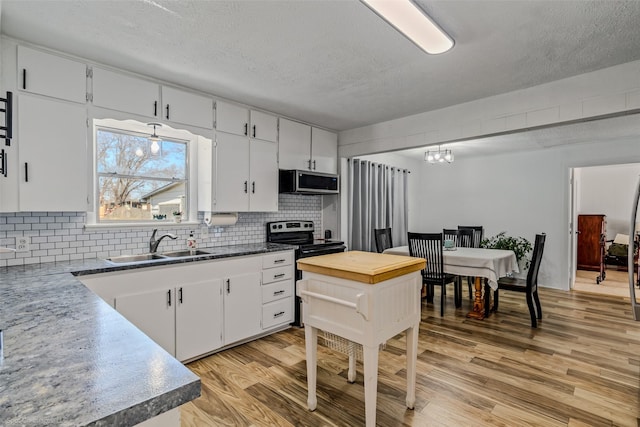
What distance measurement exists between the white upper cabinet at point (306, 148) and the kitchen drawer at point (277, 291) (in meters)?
1.33

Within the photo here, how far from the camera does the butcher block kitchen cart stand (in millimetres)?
1777

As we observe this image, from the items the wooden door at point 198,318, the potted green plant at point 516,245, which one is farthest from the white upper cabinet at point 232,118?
the potted green plant at point 516,245

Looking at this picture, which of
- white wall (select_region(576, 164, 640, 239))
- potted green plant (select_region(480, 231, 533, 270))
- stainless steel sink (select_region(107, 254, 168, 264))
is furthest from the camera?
white wall (select_region(576, 164, 640, 239))

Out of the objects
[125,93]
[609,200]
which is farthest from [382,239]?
[609,200]

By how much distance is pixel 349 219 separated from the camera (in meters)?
4.77

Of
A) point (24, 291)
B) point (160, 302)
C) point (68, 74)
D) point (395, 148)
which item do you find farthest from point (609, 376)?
point (68, 74)

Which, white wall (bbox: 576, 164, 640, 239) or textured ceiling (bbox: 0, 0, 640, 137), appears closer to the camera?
textured ceiling (bbox: 0, 0, 640, 137)

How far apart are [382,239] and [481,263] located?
4.76 ft

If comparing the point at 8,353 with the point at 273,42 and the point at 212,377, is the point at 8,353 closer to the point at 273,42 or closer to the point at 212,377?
the point at 212,377

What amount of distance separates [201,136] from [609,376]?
3.93 m

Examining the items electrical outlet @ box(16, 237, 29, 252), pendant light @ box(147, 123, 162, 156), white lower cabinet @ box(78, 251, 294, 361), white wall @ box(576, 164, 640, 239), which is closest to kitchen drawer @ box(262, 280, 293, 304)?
white lower cabinet @ box(78, 251, 294, 361)

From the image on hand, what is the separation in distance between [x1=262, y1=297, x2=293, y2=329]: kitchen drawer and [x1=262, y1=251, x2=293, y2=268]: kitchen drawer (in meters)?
0.39

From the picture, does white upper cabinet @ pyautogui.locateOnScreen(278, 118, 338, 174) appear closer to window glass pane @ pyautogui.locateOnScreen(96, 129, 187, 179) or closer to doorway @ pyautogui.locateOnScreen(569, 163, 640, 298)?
window glass pane @ pyautogui.locateOnScreen(96, 129, 187, 179)

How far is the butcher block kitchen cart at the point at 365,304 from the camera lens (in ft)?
5.83
